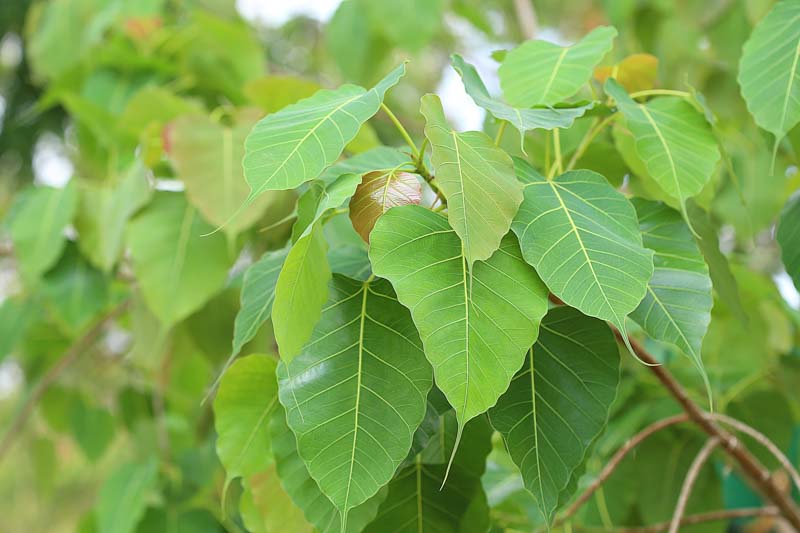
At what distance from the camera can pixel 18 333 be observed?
128cm

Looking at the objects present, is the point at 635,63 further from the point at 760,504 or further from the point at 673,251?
the point at 760,504

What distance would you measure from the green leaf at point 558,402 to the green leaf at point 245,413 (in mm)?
183

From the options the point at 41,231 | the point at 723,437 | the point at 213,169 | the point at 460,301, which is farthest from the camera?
the point at 41,231

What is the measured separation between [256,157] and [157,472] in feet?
2.73

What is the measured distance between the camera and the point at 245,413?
61 centimetres

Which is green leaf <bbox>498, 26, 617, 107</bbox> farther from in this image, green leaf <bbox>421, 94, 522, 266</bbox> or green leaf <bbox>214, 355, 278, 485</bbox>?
green leaf <bbox>214, 355, 278, 485</bbox>

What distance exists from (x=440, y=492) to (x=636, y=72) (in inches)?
16.1

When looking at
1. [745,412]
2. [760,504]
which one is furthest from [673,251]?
[760,504]

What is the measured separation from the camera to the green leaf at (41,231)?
3.67 feet

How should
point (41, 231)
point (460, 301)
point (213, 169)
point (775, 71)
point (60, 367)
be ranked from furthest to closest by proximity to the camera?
point (60, 367), point (41, 231), point (213, 169), point (775, 71), point (460, 301)

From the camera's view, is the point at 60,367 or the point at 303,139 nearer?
the point at 303,139

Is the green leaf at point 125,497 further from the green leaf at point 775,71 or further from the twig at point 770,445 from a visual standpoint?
the green leaf at point 775,71

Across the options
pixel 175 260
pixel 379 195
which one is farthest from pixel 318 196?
pixel 175 260

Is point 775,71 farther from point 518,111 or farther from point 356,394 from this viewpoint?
point 356,394
